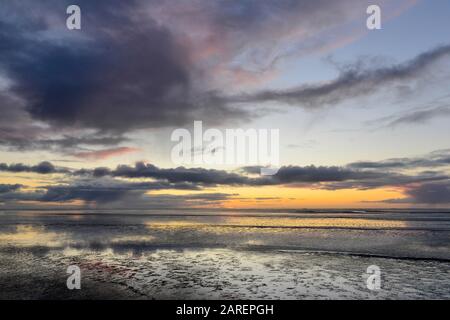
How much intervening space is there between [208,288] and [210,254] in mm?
9628

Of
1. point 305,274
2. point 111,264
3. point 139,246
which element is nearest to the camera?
point 305,274

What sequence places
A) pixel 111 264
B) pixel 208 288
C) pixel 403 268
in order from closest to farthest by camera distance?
pixel 208 288, pixel 403 268, pixel 111 264

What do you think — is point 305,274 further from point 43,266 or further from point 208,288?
point 43,266

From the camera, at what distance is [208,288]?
626 inches
